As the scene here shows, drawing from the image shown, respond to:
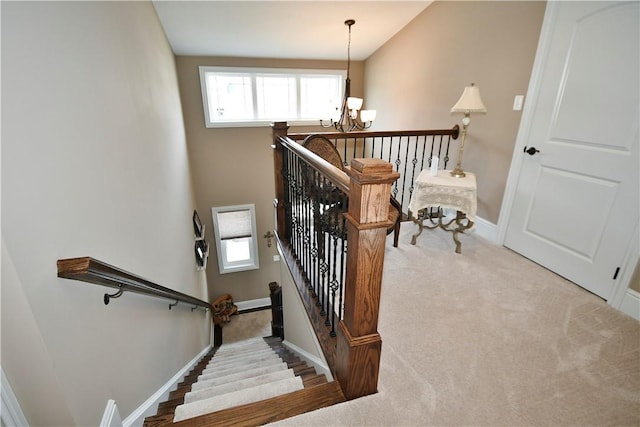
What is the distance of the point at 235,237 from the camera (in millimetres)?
5840

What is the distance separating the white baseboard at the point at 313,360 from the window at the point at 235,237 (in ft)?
10.2

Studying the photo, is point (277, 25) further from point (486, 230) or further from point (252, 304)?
point (252, 304)

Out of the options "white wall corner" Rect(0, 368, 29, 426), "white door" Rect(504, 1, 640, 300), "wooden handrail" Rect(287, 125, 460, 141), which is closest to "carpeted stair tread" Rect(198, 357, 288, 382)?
"white wall corner" Rect(0, 368, 29, 426)

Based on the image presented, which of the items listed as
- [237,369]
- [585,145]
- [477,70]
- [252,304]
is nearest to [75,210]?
[237,369]

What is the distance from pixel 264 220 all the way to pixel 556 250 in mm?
4534

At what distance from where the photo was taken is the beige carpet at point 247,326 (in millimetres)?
5384

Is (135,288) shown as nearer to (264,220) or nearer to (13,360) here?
(13,360)

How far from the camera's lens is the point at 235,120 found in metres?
5.16

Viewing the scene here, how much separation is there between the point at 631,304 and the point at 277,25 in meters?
4.21

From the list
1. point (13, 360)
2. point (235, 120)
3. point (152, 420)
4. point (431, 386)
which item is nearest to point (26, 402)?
point (13, 360)

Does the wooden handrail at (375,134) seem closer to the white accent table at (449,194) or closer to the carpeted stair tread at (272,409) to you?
the white accent table at (449,194)

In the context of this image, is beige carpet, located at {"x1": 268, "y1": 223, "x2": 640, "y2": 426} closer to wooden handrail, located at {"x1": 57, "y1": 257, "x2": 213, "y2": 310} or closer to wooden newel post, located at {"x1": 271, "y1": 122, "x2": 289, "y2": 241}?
wooden handrail, located at {"x1": 57, "y1": 257, "x2": 213, "y2": 310}

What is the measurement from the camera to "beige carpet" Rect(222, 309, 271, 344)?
5384 mm

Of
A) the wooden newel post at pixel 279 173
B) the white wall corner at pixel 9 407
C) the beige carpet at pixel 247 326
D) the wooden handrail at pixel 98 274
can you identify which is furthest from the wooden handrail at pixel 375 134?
the beige carpet at pixel 247 326
